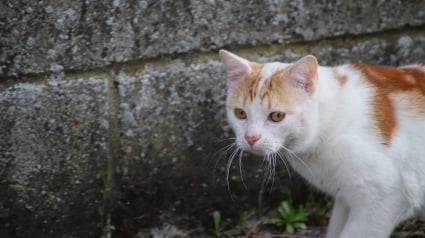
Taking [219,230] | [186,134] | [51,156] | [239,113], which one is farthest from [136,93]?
[219,230]

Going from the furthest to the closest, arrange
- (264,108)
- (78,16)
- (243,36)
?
(243,36) < (78,16) < (264,108)

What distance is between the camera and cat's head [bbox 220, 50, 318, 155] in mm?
2578

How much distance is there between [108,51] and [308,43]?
2.86ft

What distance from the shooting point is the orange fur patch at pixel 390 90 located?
2.64m

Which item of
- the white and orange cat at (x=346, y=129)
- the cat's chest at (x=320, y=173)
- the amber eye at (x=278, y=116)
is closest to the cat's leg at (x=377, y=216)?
the white and orange cat at (x=346, y=129)

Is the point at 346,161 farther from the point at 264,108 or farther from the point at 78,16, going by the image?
the point at 78,16

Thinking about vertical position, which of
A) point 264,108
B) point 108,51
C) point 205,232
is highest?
point 108,51

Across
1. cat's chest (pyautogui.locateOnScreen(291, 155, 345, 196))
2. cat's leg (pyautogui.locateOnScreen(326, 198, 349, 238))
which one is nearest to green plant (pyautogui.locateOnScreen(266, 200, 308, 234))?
cat's leg (pyautogui.locateOnScreen(326, 198, 349, 238))

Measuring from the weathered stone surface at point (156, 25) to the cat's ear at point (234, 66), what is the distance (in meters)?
0.35

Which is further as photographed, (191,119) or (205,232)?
(205,232)

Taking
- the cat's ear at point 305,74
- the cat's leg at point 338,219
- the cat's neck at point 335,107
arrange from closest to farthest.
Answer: the cat's ear at point 305,74, the cat's neck at point 335,107, the cat's leg at point 338,219

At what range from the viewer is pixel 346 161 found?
2.62 metres

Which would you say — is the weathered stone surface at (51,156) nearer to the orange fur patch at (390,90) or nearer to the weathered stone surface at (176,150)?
the weathered stone surface at (176,150)

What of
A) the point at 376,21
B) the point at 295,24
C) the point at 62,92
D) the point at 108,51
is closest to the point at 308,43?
the point at 295,24
